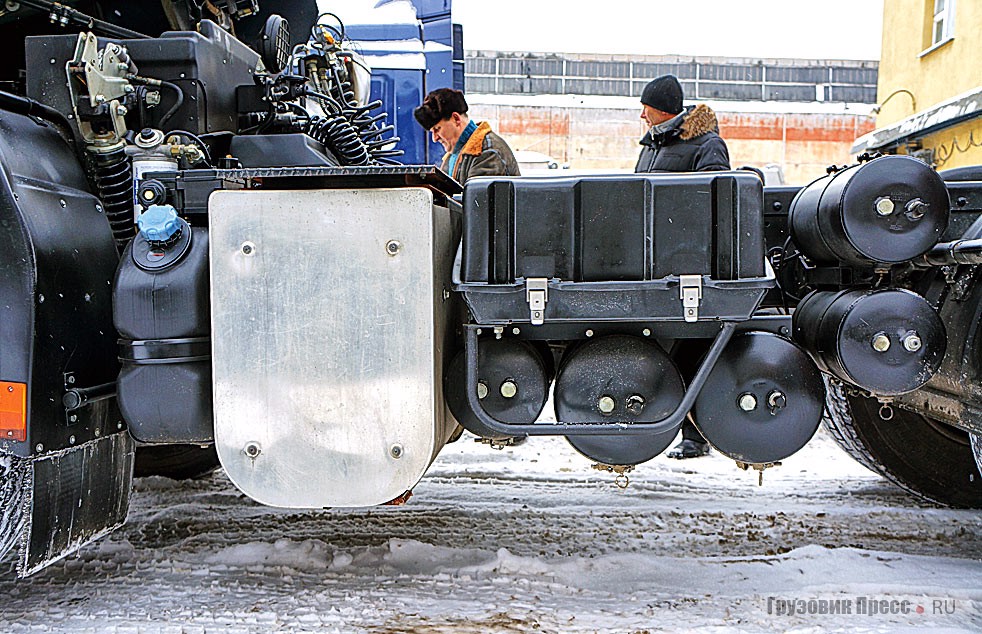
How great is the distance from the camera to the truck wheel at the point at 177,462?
11.9 ft

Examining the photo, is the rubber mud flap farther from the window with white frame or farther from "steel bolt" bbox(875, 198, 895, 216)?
the window with white frame

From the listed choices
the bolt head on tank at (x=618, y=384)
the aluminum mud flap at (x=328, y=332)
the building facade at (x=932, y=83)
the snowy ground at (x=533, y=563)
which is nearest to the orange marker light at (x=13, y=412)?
the aluminum mud flap at (x=328, y=332)

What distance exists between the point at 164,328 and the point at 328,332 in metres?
0.41

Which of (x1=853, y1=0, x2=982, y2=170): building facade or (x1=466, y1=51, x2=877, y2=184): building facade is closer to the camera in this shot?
(x1=853, y1=0, x2=982, y2=170): building facade

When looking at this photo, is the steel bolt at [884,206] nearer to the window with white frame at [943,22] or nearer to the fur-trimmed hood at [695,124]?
the fur-trimmed hood at [695,124]

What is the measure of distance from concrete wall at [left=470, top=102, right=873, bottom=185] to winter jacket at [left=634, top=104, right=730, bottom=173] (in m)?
11.4

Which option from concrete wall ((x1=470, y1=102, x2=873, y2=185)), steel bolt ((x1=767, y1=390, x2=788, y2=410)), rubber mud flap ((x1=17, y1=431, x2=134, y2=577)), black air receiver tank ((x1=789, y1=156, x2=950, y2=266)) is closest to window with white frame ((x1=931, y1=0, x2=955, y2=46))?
concrete wall ((x1=470, y1=102, x2=873, y2=185))

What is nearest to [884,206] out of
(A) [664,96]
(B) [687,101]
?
(A) [664,96]

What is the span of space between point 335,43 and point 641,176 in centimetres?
218

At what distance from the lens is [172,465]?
3.76 m

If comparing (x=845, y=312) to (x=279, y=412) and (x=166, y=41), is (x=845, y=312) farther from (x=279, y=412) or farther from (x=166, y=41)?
(x=166, y=41)

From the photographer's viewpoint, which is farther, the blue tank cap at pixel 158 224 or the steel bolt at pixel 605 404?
the steel bolt at pixel 605 404

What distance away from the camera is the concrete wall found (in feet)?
49.1

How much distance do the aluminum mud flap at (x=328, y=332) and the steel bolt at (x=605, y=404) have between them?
1.40 ft
